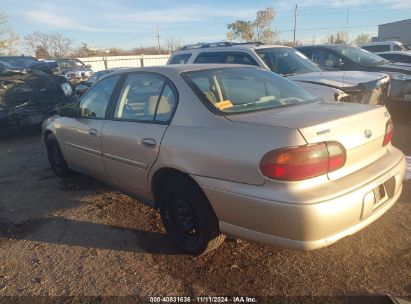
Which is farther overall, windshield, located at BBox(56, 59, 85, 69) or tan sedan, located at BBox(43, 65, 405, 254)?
windshield, located at BBox(56, 59, 85, 69)

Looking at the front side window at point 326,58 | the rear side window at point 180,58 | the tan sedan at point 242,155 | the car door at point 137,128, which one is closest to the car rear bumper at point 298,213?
the tan sedan at point 242,155

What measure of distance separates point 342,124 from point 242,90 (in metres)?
1.06

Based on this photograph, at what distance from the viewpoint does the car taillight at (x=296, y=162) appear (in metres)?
2.36

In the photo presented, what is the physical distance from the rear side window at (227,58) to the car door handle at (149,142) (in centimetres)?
393

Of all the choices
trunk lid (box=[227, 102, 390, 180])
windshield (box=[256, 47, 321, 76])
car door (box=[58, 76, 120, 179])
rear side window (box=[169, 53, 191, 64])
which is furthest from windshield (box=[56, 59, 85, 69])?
trunk lid (box=[227, 102, 390, 180])

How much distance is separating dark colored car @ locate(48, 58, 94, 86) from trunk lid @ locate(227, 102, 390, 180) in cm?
1816

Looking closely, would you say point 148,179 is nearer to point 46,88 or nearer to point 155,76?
point 155,76

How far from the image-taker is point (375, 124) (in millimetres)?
2869

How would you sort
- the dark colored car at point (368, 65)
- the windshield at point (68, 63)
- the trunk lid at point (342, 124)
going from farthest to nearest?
the windshield at point (68, 63) < the dark colored car at point (368, 65) < the trunk lid at point (342, 124)

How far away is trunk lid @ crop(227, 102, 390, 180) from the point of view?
2.48 metres

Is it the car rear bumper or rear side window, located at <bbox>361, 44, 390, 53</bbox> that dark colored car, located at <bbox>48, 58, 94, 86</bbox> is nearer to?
rear side window, located at <bbox>361, 44, 390, 53</bbox>

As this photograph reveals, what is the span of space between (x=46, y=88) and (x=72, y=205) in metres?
5.21

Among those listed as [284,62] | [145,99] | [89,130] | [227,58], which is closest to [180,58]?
[227,58]

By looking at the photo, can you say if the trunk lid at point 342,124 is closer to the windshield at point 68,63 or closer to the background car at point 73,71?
the background car at point 73,71
